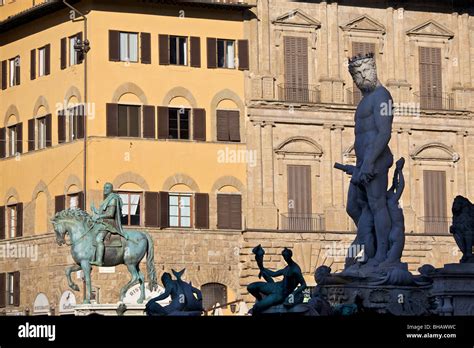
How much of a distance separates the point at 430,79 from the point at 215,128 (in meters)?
9.40

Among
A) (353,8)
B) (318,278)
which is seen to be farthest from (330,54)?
(318,278)

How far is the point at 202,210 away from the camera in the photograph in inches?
2363

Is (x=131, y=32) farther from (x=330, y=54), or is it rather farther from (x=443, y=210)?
(x=443, y=210)

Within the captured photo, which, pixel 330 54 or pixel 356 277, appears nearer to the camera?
pixel 356 277

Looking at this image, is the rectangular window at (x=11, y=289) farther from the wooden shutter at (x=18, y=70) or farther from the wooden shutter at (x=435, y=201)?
the wooden shutter at (x=435, y=201)

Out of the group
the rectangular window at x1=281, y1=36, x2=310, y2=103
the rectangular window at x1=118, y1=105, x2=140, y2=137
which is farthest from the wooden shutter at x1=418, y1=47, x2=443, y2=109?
the rectangular window at x1=118, y1=105, x2=140, y2=137

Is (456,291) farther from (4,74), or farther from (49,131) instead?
(4,74)

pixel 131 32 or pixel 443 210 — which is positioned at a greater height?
pixel 131 32

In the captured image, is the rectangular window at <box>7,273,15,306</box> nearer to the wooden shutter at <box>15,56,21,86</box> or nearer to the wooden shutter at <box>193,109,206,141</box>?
the wooden shutter at <box>15,56,21,86</box>

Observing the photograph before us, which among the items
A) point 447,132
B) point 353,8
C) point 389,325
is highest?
point 353,8

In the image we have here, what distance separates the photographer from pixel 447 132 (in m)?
64.3

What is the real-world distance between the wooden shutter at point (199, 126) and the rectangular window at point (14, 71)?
7.69m

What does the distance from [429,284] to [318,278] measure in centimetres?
182
